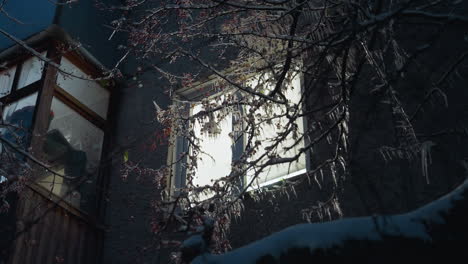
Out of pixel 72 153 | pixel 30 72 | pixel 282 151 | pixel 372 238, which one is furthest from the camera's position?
pixel 30 72

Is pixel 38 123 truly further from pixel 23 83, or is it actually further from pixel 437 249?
pixel 437 249

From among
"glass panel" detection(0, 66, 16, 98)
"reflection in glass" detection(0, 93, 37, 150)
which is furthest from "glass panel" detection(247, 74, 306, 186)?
"glass panel" detection(0, 66, 16, 98)

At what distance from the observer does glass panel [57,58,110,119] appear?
7180 mm

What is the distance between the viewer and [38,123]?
6.33 metres

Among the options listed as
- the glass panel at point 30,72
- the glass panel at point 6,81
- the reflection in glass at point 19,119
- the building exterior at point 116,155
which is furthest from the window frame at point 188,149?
A: the glass panel at point 6,81

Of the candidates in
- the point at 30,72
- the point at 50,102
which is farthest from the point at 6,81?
the point at 50,102

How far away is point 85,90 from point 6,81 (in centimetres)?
110

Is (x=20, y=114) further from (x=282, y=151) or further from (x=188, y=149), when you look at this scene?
(x=282, y=151)

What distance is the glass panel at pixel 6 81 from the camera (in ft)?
23.7

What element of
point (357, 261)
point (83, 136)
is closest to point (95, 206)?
point (83, 136)

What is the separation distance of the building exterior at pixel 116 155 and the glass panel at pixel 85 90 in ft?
0.06

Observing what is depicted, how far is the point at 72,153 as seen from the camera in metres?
6.94

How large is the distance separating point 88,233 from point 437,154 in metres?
4.24

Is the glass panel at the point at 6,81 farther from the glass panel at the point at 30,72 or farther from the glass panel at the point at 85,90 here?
the glass panel at the point at 85,90
